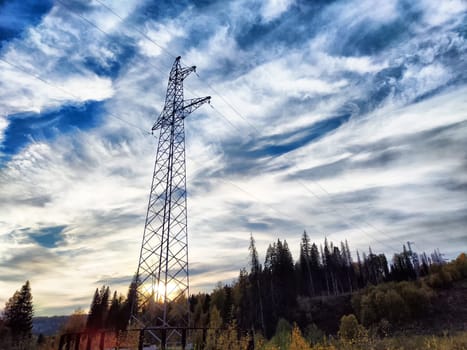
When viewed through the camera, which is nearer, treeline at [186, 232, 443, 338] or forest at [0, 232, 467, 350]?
forest at [0, 232, 467, 350]

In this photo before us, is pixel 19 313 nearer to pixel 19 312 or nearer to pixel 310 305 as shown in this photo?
pixel 19 312

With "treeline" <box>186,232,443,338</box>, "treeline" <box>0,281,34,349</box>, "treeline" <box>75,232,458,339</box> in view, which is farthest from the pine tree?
"treeline" <box>186,232,443,338</box>

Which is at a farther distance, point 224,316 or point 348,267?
point 348,267

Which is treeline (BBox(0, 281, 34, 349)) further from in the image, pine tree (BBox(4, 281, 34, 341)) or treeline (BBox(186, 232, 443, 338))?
treeline (BBox(186, 232, 443, 338))

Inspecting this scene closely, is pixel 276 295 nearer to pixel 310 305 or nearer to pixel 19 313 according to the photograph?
pixel 310 305

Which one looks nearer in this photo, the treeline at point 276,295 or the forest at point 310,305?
the forest at point 310,305

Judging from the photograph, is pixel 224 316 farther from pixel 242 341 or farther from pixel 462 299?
pixel 242 341

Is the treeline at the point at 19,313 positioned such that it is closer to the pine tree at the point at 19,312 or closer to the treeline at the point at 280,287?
the pine tree at the point at 19,312

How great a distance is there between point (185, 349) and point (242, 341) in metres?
2.55

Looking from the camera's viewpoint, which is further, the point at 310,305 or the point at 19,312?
the point at 310,305

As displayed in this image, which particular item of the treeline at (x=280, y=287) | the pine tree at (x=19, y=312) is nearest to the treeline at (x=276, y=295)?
the treeline at (x=280, y=287)

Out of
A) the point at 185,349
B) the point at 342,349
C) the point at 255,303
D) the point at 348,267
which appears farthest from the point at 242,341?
the point at 348,267

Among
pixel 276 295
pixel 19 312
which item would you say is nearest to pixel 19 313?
pixel 19 312

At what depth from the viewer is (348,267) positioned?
91.5m
